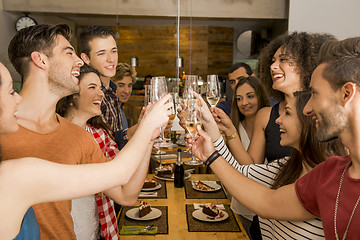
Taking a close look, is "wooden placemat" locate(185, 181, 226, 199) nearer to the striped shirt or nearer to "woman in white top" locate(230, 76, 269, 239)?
"woman in white top" locate(230, 76, 269, 239)

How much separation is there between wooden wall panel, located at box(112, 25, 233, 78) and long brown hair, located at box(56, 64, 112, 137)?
7731mm

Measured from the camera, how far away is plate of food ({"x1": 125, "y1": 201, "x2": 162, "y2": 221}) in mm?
2025

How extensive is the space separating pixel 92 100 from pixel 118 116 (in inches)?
21.5

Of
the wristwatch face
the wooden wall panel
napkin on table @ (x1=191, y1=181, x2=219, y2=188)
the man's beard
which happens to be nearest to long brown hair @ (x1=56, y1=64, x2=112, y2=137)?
napkin on table @ (x1=191, y1=181, x2=219, y2=188)

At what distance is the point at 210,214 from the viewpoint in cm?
203

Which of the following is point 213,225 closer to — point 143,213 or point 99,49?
point 143,213

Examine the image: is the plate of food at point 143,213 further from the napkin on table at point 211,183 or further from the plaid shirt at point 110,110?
the plaid shirt at point 110,110

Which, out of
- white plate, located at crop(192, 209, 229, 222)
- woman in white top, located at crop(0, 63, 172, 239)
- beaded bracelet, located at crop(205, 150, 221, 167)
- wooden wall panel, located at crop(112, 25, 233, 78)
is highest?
wooden wall panel, located at crop(112, 25, 233, 78)

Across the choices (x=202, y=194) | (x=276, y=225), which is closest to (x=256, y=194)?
(x=276, y=225)

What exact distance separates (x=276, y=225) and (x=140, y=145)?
2.45ft

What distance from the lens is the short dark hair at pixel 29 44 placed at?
1.44m

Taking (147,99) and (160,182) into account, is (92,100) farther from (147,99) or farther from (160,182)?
(160,182)

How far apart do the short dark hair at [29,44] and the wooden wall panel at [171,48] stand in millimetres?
8527

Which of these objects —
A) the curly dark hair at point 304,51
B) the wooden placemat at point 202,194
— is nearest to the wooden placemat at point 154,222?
the wooden placemat at point 202,194
